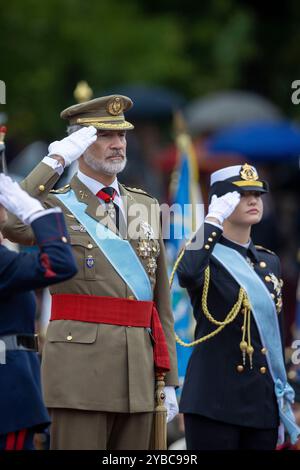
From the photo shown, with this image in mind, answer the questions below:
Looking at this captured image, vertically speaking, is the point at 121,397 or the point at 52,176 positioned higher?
the point at 52,176

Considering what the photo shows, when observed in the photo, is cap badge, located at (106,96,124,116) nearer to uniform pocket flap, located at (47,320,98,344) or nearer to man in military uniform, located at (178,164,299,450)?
man in military uniform, located at (178,164,299,450)

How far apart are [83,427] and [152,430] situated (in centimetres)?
46

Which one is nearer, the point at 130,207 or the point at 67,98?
the point at 130,207

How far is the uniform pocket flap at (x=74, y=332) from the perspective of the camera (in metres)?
8.06

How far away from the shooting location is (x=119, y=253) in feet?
27.0

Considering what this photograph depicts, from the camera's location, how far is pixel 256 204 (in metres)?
8.98

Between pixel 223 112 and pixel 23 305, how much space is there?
15.4 meters

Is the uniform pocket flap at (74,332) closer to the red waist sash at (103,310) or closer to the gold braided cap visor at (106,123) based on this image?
the red waist sash at (103,310)

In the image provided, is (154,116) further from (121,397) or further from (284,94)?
(121,397)

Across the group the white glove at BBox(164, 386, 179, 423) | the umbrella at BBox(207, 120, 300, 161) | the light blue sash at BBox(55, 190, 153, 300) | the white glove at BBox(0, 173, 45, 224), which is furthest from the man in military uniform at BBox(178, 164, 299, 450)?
the umbrella at BBox(207, 120, 300, 161)

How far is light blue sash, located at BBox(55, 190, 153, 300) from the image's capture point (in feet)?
26.9
